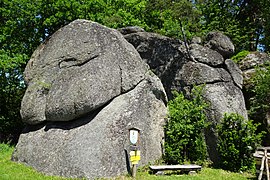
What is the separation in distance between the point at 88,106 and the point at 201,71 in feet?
18.5

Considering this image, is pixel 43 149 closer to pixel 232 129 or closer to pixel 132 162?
pixel 132 162

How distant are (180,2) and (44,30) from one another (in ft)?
31.7

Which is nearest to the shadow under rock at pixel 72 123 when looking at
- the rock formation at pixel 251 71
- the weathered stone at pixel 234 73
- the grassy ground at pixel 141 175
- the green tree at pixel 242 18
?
the grassy ground at pixel 141 175

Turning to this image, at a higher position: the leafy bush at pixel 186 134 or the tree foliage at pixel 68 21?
the tree foliage at pixel 68 21

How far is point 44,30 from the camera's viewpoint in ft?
62.9

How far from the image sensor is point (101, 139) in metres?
9.79

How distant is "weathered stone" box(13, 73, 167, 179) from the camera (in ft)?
31.3

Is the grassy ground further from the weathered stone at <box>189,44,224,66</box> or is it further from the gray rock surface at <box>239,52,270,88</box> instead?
the gray rock surface at <box>239,52,270,88</box>

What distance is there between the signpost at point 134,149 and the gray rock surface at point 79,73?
1.89 meters

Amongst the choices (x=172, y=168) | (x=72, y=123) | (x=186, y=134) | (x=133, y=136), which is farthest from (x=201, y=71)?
(x=72, y=123)

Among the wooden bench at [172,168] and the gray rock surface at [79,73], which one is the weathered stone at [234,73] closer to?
the gray rock surface at [79,73]

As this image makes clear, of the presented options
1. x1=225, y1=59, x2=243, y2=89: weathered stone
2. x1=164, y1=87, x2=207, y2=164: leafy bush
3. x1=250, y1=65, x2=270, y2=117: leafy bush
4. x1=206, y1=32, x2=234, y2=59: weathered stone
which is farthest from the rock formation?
x1=164, y1=87, x2=207, y2=164: leafy bush

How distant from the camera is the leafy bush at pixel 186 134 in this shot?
11.4 metres

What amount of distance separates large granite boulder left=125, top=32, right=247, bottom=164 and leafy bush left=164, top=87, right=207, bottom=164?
53cm
